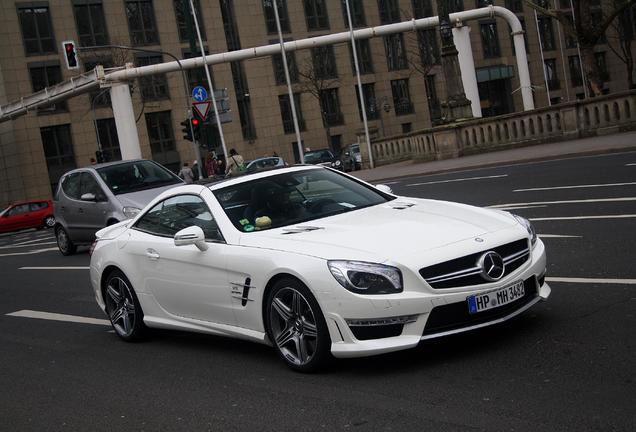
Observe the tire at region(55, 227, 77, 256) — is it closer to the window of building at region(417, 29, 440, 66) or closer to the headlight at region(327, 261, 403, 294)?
the headlight at region(327, 261, 403, 294)

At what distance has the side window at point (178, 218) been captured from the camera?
7.30m

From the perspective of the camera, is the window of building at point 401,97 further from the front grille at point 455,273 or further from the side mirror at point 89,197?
the front grille at point 455,273

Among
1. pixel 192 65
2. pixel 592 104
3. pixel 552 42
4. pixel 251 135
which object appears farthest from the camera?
pixel 552 42

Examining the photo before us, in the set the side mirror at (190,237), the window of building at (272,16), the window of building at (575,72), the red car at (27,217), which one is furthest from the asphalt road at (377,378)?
the window of building at (575,72)

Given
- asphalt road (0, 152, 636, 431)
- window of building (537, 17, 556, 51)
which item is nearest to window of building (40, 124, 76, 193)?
window of building (537, 17, 556, 51)

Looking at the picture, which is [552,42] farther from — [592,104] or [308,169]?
[308,169]

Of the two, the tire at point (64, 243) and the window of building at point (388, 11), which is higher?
the window of building at point (388, 11)

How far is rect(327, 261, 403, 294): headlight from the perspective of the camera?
5.79 m

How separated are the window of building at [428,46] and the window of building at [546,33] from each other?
45.2 ft

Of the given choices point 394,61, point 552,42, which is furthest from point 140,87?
point 552,42

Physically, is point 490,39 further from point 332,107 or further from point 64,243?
point 64,243

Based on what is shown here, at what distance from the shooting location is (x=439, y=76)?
75.7 metres

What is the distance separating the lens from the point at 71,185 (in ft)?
60.3

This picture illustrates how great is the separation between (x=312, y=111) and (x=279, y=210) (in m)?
64.2
